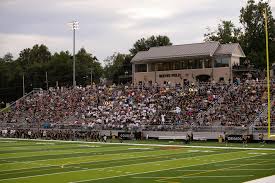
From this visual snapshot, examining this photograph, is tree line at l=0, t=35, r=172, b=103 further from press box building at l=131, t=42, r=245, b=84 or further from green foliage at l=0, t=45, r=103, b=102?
press box building at l=131, t=42, r=245, b=84

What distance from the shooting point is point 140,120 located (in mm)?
46125

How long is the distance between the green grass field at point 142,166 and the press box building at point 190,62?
2531 centimetres

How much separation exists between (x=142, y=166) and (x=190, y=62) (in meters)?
35.1

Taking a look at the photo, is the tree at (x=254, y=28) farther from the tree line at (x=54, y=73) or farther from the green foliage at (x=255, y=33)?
the tree line at (x=54, y=73)

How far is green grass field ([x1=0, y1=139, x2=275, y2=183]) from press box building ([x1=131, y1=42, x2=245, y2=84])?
997 inches

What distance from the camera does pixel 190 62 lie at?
56.3 m

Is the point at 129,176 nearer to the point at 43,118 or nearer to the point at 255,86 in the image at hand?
the point at 255,86

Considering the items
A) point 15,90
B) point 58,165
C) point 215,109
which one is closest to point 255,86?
point 215,109

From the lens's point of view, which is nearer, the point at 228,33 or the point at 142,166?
the point at 142,166

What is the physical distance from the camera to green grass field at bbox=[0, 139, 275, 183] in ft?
60.1

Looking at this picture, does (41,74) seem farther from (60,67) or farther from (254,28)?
(254,28)

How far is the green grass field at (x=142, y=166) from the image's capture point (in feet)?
60.1

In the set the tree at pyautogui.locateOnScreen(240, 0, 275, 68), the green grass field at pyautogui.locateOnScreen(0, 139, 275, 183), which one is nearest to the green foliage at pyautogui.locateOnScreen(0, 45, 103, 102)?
the tree at pyautogui.locateOnScreen(240, 0, 275, 68)

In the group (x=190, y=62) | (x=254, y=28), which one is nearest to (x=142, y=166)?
(x=190, y=62)
